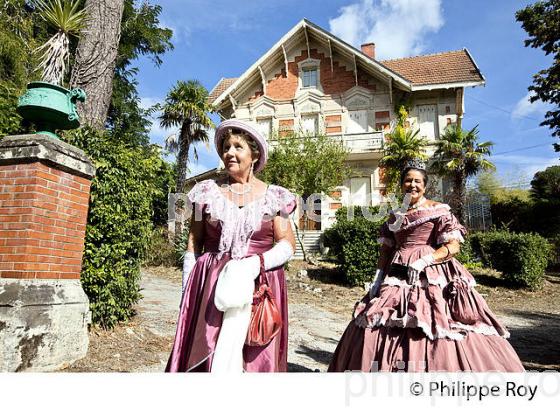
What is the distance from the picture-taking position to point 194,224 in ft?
7.58

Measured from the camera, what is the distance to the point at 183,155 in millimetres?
19203

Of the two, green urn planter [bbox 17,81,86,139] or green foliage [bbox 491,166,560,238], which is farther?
green foliage [bbox 491,166,560,238]

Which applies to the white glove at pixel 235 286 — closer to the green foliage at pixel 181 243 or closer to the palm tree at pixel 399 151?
the green foliage at pixel 181 243

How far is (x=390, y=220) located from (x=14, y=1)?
28.1ft

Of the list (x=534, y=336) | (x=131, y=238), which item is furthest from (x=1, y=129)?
(x=534, y=336)

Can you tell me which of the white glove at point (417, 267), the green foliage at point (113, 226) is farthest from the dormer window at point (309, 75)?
the white glove at point (417, 267)

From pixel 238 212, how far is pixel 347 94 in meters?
19.9

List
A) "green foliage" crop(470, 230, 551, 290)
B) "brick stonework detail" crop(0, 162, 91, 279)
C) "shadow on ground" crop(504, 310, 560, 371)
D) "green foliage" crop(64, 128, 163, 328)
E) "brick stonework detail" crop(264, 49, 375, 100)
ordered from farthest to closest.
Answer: "brick stonework detail" crop(264, 49, 375, 100)
"green foliage" crop(470, 230, 551, 290)
"shadow on ground" crop(504, 310, 560, 371)
"green foliage" crop(64, 128, 163, 328)
"brick stonework detail" crop(0, 162, 91, 279)

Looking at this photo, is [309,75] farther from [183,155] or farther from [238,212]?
[238,212]

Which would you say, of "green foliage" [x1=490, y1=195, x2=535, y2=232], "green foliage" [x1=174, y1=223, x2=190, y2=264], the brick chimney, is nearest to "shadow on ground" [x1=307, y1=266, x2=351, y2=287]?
"green foliage" [x1=174, y1=223, x2=190, y2=264]

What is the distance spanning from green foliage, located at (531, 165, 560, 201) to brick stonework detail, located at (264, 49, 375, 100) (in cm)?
1170

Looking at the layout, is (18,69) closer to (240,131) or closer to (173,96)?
(240,131)

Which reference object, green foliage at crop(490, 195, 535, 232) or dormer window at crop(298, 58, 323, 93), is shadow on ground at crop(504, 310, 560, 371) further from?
dormer window at crop(298, 58, 323, 93)

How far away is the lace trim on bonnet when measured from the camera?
6.97ft
